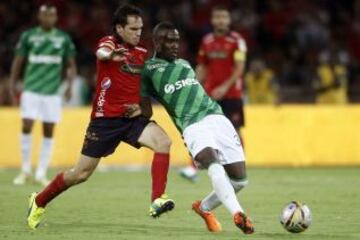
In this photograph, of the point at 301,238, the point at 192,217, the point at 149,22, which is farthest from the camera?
the point at 149,22

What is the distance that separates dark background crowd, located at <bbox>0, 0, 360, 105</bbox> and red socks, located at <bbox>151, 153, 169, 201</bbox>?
42.1 ft

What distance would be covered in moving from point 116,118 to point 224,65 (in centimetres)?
577

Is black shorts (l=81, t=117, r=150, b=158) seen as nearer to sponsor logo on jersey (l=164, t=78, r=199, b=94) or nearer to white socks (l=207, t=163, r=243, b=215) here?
sponsor logo on jersey (l=164, t=78, r=199, b=94)

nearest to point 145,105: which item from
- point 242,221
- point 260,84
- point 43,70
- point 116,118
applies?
point 116,118

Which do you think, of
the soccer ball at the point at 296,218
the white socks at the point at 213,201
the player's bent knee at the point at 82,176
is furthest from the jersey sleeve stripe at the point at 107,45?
the soccer ball at the point at 296,218

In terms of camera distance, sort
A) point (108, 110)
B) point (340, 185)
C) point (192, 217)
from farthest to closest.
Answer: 1. point (340, 185)
2. point (192, 217)
3. point (108, 110)

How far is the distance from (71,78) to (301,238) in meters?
7.21

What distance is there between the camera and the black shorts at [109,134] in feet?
32.7

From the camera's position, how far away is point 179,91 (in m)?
9.65

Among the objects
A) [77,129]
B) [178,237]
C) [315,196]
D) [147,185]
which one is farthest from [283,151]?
[178,237]

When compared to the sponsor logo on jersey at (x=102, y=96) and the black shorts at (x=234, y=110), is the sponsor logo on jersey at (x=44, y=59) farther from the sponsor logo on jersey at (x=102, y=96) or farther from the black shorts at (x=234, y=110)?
the sponsor logo on jersey at (x=102, y=96)

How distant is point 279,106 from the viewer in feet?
65.5

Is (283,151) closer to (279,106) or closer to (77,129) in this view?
(279,106)

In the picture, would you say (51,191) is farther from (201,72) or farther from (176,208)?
(201,72)
